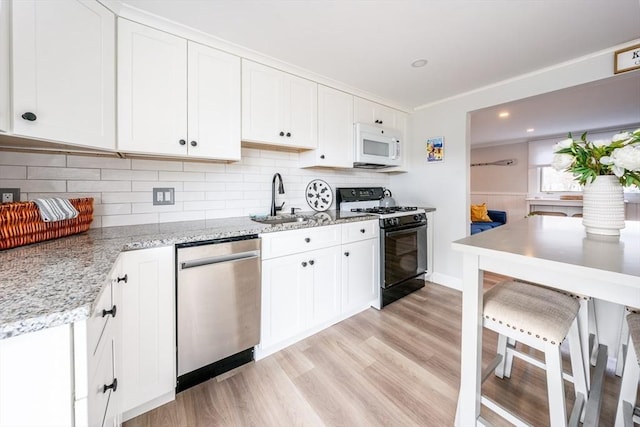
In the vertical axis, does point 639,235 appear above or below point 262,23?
below

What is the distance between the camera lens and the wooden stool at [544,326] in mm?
970

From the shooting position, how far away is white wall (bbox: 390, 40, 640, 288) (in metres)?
2.51

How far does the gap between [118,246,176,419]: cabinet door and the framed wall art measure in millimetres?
2964

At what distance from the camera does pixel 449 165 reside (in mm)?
2979

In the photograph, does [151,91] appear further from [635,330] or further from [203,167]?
[635,330]

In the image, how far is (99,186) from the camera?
1.66 meters

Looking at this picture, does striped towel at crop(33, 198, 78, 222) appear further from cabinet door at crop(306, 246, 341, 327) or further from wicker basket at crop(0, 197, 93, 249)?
cabinet door at crop(306, 246, 341, 327)

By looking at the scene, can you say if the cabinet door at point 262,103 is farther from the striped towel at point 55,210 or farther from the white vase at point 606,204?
the white vase at point 606,204

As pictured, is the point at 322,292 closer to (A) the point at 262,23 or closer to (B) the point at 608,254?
(B) the point at 608,254

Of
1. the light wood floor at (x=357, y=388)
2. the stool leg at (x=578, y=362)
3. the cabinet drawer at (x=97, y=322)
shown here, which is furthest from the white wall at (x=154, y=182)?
the stool leg at (x=578, y=362)

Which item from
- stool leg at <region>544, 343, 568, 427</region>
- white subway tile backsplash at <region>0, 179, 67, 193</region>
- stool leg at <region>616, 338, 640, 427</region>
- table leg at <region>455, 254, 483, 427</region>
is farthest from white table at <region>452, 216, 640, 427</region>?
white subway tile backsplash at <region>0, 179, 67, 193</region>

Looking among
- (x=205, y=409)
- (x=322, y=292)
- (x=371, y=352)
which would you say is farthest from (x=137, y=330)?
(x=371, y=352)

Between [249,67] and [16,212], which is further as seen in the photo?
[249,67]

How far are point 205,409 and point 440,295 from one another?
2441 millimetres
